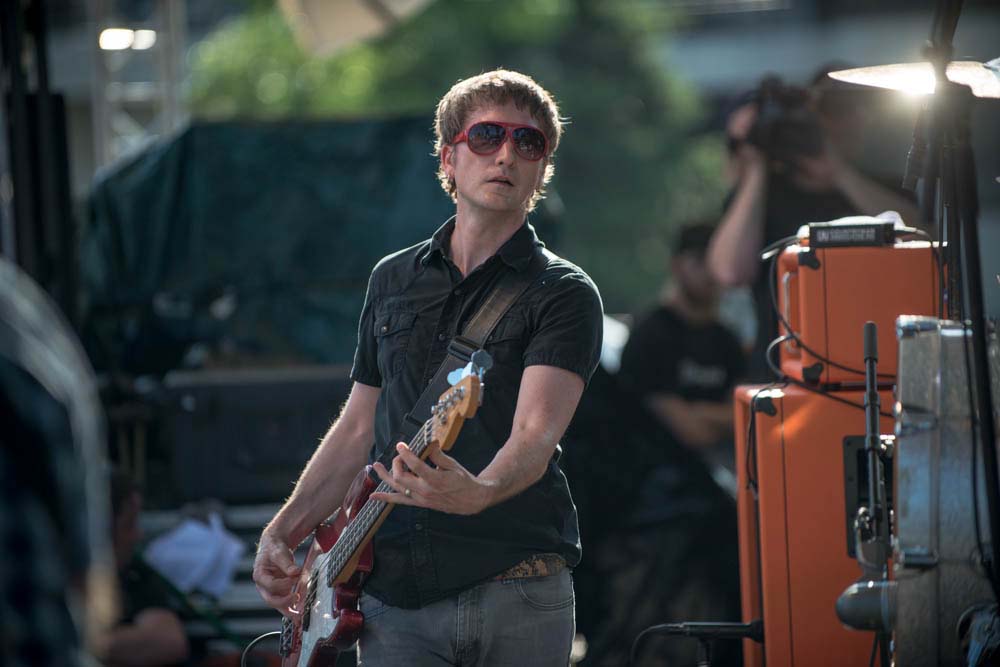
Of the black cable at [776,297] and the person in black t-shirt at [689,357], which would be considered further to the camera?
the person in black t-shirt at [689,357]

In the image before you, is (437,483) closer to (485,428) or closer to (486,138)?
(485,428)

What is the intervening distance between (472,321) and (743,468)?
1.29 meters

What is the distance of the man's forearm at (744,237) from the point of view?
524cm

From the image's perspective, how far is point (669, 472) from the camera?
22.1 ft

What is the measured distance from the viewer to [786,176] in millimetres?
5383

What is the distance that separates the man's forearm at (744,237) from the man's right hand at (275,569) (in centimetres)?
231

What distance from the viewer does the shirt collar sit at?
3.38m

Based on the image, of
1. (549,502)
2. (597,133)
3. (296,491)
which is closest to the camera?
(549,502)

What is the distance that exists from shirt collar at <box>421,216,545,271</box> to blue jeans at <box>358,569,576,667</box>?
74 centimetres

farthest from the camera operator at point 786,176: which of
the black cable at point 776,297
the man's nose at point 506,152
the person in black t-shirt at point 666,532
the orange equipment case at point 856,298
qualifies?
the man's nose at point 506,152

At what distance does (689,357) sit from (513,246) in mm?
4247

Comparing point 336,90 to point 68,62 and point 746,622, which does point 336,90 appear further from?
point 746,622

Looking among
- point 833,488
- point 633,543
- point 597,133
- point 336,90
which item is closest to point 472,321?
point 833,488

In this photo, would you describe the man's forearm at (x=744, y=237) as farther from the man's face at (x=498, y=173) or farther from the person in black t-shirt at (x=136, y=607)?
Answer: the person in black t-shirt at (x=136, y=607)
